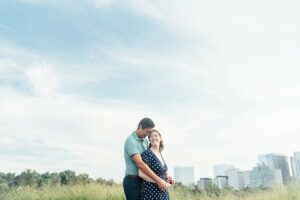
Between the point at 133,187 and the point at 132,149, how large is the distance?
1.41 feet

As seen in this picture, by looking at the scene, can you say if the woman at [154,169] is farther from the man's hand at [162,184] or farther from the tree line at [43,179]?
the tree line at [43,179]

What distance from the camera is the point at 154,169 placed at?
12.3 feet

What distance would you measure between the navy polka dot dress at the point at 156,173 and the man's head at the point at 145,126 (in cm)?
23

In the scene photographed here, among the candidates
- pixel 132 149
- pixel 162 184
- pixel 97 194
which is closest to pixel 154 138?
pixel 132 149

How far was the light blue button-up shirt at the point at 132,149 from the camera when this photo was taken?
12.7 ft

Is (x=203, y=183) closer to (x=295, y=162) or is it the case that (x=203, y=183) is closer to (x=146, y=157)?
(x=295, y=162)

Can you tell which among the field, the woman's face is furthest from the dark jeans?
the field

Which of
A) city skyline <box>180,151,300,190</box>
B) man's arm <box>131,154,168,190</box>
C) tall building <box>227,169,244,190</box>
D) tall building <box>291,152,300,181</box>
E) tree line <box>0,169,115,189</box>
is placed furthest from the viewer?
tall building <box>227,169,244,190</box>

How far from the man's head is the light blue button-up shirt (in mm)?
102

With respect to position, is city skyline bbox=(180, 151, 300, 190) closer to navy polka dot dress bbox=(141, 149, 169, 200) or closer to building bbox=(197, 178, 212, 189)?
building bbox=(197, 178, 212, 189)

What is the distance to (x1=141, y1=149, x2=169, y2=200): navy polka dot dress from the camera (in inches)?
147

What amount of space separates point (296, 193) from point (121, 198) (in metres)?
4.55

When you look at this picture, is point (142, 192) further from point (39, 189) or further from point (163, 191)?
point (39, 189)

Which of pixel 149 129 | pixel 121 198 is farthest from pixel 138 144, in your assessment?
pixel 121 198
